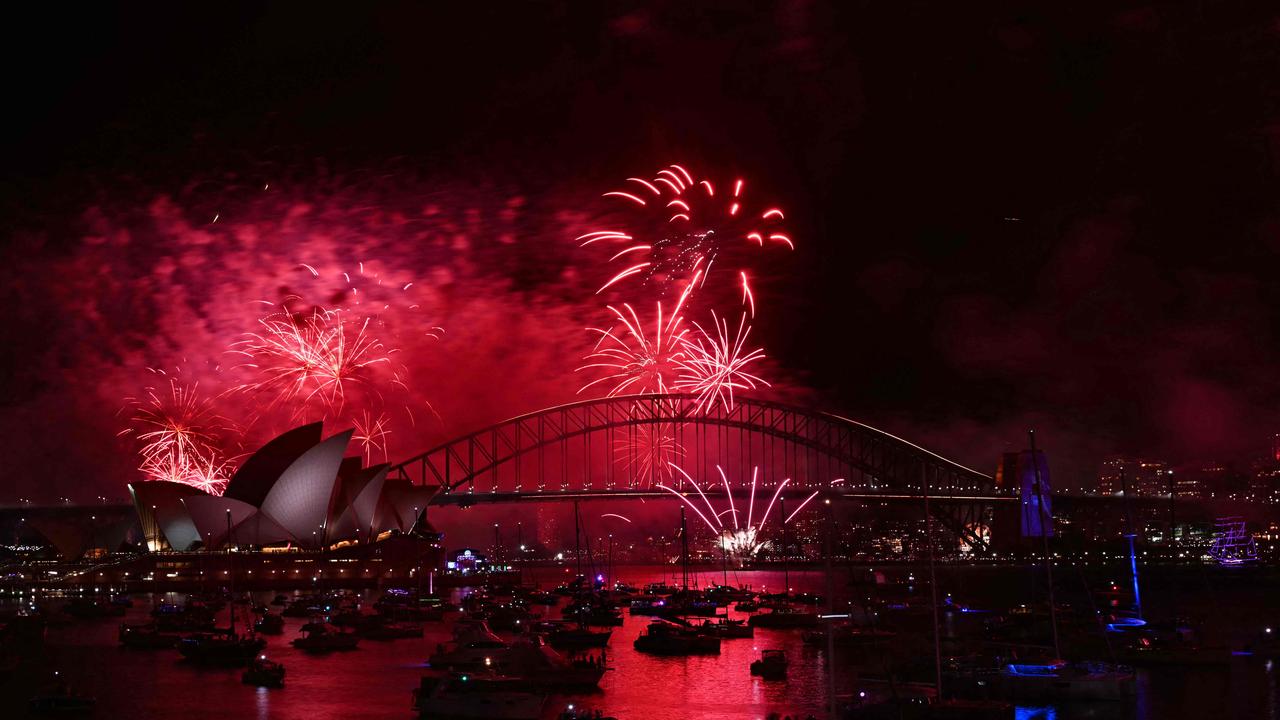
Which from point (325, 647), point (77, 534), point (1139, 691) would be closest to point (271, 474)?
point (325, 647)

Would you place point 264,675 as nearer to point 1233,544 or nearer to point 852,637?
point 852,637

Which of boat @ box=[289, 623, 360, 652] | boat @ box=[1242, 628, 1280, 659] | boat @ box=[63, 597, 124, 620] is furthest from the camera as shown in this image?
boat @ box=[63, 597, 124, 620]

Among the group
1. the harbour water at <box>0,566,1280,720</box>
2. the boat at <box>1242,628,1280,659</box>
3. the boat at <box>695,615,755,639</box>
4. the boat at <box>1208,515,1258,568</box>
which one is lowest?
the harbour water at <box>0,566,1280,720</box>

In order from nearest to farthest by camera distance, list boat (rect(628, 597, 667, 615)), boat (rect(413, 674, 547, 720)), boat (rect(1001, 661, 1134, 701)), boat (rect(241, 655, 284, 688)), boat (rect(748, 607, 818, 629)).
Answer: boat (rect(413, 674, 547, 720)) < boat (rect(1001, 661, 1134, 701)) < boat (rect(241, 655, 284, 688)) < boat (rect(748, 607, 818, 629)) < boat (rect(628, 597, 667, 615))

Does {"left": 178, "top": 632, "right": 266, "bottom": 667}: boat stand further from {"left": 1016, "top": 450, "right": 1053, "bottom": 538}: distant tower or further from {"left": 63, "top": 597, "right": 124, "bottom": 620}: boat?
{"left": 1016, "top": 450, "right": 1053, "bottom": 538}: distant tower

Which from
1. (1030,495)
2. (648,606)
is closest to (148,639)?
(648,606)

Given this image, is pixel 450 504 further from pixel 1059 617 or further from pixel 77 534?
pixel 1059 617

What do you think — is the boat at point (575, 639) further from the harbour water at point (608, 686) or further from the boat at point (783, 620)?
the boat at point (783, 620)

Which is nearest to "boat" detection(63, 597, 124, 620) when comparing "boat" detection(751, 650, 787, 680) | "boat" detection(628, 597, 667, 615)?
"boat" detection(628, 597, 667, 615)

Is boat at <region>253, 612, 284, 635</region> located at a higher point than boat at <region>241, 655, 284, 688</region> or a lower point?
higher
